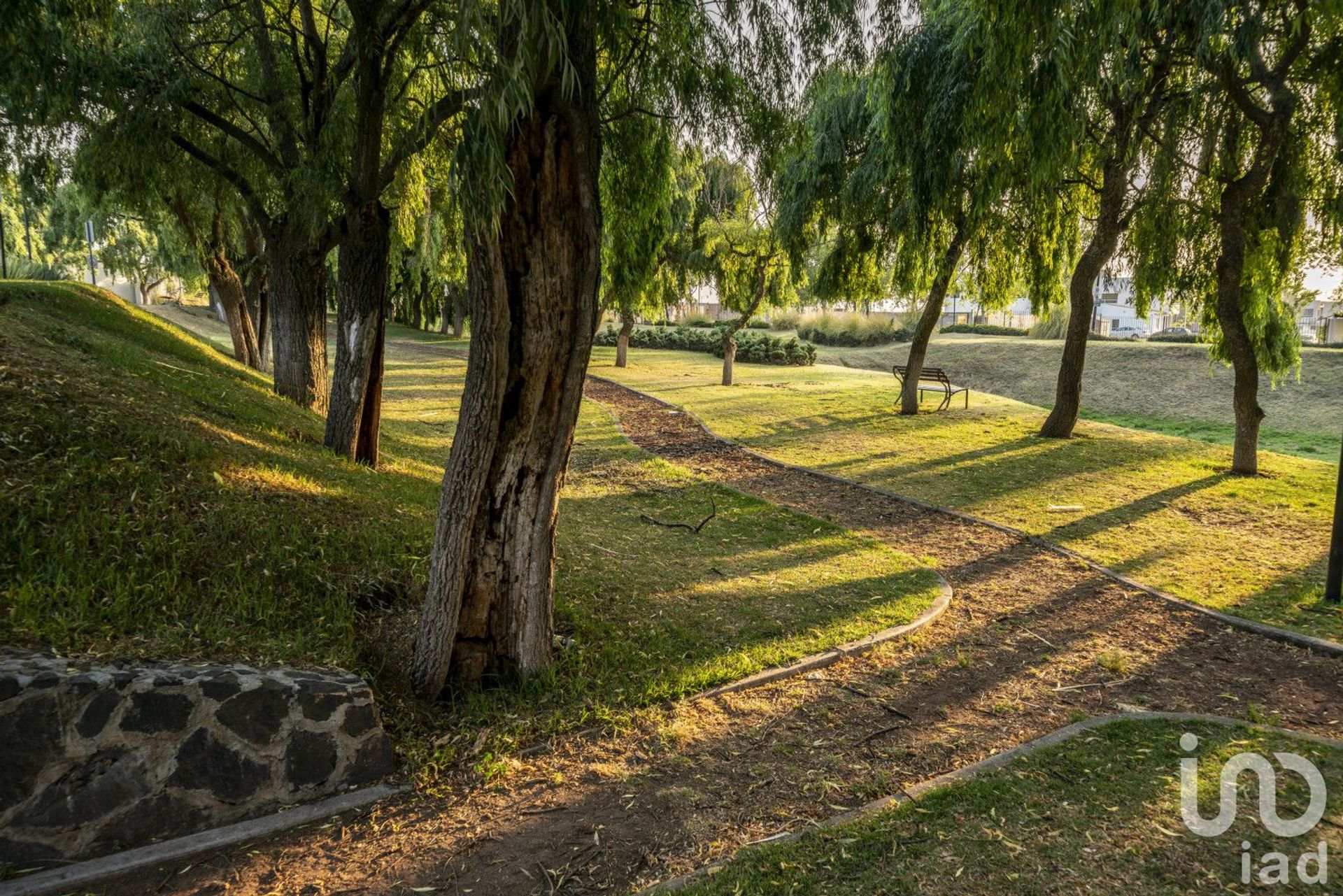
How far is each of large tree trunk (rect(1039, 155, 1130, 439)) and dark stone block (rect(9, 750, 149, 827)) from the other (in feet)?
42.8

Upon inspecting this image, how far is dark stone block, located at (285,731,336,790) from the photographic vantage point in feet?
10.8

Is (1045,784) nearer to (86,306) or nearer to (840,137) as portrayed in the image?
(86,306)

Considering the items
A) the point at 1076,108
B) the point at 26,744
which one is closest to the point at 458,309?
the point at 1076,108

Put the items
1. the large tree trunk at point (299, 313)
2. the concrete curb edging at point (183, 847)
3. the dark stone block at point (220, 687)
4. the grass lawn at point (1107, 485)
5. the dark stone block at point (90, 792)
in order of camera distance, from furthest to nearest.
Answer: the large tree trunk at point (299, 313), the grass lawn at point (1107, 485), the dark stone block at point (220, 687), the dark stone block at point (90, 792), the concrete curb edging at point (183, 847)

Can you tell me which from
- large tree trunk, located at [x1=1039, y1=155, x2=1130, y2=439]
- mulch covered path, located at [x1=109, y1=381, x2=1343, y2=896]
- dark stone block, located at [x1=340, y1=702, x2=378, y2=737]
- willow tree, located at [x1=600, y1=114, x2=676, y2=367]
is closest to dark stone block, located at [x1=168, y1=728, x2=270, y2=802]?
mulch covered path, located at [x1=109, y1=381, x2=1343, y2=896]

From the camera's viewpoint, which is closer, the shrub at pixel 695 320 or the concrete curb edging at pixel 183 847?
the concrete curb edging at pixel 183 847

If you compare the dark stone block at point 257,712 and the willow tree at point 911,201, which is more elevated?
the willow tree at point 911,201

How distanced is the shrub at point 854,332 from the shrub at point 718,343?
27.6 feet

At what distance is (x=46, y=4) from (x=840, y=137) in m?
12.8

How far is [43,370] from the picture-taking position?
5477 mm

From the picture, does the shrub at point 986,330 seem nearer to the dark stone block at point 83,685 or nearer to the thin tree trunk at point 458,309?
the thin tree trunk at point 458,309

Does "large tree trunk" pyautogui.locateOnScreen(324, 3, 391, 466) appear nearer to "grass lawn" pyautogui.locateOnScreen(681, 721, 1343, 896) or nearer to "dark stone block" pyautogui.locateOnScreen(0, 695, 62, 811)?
"dark stone block" pyautogui.locateOnScreen(0, 695, 62, 811)

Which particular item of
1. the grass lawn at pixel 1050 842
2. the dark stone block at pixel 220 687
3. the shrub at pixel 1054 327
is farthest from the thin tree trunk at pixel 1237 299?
the shrub at pixel 1054 327

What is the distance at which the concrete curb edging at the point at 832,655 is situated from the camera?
453 cm
